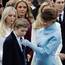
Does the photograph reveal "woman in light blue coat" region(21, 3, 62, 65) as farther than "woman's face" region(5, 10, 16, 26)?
No

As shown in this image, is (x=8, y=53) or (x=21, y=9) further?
(x=21, y=9)

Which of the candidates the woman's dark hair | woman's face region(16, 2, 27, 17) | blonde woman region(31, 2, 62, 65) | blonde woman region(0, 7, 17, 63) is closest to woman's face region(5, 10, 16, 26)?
blonde woman region(0, 7, 17, 63)

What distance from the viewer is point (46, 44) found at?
6273mm

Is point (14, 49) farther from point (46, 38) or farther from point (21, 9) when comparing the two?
point (21, 9)

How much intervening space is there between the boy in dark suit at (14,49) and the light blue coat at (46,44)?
329 millimetres

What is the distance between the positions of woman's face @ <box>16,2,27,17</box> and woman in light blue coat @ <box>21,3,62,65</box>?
1.18 metres

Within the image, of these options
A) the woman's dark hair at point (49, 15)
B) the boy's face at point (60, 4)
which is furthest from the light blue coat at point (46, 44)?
the boy's face at point (60, 4)

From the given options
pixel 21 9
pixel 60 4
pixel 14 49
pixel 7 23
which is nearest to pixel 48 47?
pixel 14 49

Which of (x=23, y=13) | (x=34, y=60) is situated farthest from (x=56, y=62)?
(x=23, y=13)

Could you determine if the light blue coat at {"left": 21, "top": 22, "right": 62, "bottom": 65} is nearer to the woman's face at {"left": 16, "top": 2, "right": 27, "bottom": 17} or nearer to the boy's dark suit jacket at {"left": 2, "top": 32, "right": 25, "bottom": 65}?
the boy's dark suit jacket at {"left": 2, "top": 32, "right": 25, "bottom": 65}

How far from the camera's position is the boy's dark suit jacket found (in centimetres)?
571

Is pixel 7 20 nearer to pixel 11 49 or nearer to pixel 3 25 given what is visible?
pixel 3 25

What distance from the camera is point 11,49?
572 cm

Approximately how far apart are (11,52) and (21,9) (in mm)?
2095
